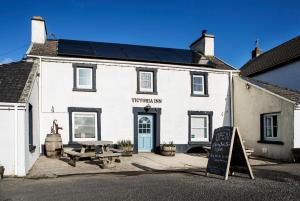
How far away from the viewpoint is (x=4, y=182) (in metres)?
8.81

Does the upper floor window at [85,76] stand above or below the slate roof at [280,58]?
below

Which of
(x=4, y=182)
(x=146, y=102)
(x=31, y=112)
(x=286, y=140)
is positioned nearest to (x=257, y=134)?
(x=286, y=140)

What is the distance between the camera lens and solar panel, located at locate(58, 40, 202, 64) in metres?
16.3

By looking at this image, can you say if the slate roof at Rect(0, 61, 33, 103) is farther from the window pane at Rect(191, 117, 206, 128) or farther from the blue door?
the window pane at Rect(191, 117, 206, 128)

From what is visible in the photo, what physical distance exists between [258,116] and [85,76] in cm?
920

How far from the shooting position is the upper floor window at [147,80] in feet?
54.2

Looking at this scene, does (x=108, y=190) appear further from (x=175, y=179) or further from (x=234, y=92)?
(x=234, y=92)

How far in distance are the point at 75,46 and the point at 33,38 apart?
2365 millimetres

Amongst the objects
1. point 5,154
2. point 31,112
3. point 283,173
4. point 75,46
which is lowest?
point 283,173

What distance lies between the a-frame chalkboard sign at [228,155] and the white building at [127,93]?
22.5 feet

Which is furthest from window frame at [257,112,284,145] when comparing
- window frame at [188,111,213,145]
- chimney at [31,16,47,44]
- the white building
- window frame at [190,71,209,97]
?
chimney at [31,16,47,44]

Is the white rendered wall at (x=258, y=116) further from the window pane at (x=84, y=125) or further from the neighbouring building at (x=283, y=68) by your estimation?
the window pane at (x=84, y=125)

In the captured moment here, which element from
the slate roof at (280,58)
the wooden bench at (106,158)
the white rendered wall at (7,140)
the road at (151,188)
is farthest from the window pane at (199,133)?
the white rendered wall at (7,140)

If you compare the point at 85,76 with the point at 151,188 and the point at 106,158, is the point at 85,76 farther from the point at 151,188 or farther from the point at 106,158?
the point at 151,188
